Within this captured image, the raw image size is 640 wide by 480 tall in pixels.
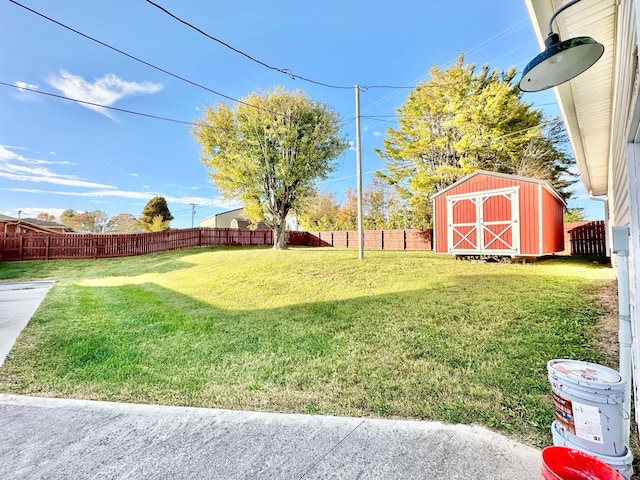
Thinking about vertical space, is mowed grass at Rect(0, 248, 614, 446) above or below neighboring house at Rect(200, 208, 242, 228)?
below

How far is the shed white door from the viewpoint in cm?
788

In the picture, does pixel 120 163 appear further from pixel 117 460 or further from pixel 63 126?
pixel 117 460

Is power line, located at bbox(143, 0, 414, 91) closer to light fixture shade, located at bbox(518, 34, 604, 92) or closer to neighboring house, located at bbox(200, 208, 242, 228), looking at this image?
light fixture shade, located at bbox(518, 34, 604, 92)

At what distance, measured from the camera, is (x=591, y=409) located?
1332mm

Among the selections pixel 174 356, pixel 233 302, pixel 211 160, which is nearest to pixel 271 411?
pixel 174 356

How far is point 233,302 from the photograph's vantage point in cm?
549

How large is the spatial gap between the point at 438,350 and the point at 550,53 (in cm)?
262

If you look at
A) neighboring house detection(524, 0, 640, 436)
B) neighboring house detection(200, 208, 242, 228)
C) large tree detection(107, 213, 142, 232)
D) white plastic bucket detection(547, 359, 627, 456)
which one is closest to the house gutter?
neighboring house detection(524, 0, 640, 436)

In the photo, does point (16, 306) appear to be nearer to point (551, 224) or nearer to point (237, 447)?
point (237, 447)

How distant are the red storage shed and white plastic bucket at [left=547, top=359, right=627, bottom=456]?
7444 mm

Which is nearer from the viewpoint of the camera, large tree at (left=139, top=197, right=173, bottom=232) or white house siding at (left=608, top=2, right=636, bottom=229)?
white house siding at (left=608, top=2, right=636, bottom=229)

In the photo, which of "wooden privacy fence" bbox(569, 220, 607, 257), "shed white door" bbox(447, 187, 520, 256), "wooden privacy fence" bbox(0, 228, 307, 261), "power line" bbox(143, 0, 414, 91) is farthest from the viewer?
"wooden privacy fence" bbox(0, 228, 307, 261)

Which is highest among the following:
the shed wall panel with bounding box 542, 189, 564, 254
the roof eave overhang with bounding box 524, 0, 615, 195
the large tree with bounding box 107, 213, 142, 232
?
the large tree with bounding box 107, 213, 142, 232

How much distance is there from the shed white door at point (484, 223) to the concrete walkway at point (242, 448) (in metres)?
7.51
